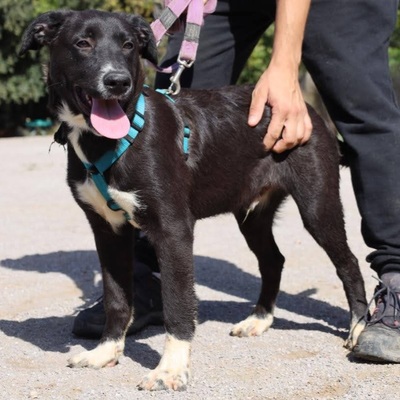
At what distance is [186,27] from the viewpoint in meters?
4.55

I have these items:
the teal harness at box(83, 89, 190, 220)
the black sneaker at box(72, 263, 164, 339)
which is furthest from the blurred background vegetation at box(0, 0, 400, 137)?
the teal harness at box(83, 89, 190, 220)

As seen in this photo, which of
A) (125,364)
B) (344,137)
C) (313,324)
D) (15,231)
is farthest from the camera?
(15,231)

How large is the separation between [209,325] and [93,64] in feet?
5.83

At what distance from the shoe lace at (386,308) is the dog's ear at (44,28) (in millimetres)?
2014

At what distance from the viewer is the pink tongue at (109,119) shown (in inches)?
148

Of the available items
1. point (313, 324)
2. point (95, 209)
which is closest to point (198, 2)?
point (95, 209)

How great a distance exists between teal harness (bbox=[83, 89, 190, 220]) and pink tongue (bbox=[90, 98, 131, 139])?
0.29ft

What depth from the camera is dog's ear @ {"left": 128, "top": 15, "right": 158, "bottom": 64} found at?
418cm

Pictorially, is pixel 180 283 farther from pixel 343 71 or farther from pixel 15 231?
pixel 15 231

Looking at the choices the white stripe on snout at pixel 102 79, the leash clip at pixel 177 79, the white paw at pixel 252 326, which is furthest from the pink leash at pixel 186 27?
the white paw at pixel 252 326

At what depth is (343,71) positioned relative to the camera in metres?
4.43

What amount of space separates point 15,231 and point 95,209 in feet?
12.4

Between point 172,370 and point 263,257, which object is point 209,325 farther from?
point 172,370

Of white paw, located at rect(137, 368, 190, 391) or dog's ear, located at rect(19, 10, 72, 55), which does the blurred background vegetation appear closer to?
dog's ear, located at rect(19, 10, 72, 55)
